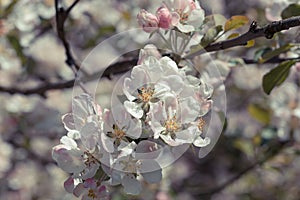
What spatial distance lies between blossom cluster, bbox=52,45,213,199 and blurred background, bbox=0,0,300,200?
0.88 meters

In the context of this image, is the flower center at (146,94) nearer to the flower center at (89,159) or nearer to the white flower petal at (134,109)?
the white flower petal at (134,109)

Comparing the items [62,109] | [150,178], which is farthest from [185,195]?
[150,178]

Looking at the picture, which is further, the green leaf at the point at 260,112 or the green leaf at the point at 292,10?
the green leaf at the point at 260,112

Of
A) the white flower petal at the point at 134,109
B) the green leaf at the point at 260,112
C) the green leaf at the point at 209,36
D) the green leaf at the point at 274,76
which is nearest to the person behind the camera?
the white flower petal at the point at 134,109

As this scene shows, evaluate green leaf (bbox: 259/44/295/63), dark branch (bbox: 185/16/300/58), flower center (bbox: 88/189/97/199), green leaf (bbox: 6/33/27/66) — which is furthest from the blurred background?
flower center (bbox: 88/189/97/199)

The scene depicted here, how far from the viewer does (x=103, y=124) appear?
0.97 m

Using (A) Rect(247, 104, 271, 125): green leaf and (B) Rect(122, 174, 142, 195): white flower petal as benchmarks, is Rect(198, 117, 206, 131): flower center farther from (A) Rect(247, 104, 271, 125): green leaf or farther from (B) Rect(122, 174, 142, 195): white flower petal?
(A) Rect(247, 104, 271, 125): green leaf

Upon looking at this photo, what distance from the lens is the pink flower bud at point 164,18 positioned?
1.10 meters

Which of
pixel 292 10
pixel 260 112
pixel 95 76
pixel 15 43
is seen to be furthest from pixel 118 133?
pixel 260 112

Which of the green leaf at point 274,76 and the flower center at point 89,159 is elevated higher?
the flower center at point 89,159

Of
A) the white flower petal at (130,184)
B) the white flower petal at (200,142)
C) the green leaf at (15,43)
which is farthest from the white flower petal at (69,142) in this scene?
the green leaf at (15,43)

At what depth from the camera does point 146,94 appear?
975mm

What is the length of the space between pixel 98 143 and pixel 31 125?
63.1 inches

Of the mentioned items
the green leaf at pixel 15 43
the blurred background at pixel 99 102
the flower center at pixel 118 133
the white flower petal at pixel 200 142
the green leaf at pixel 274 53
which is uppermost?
the flower center at pixel 118 133
